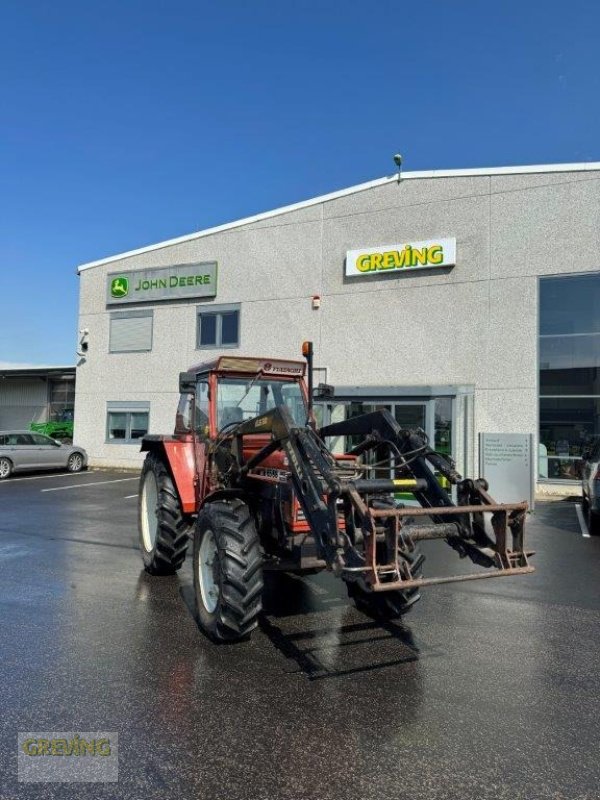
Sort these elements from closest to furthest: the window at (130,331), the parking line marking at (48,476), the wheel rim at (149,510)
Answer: the wheel rim at (149,510), the parking line marking at (48,476), the window at (130,331)

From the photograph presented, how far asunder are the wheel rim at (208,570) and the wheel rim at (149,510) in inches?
96.7

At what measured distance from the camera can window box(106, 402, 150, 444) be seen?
2030cm

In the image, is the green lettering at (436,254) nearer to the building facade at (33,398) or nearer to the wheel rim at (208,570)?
the wheel rim at (208,570)

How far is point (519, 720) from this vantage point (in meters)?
3.55

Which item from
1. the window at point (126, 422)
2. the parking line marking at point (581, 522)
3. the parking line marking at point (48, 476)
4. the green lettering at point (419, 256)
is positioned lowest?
the parking line marking at point (48, 476)

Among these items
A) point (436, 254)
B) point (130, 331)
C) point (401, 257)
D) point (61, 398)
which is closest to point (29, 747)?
point (436, 254)

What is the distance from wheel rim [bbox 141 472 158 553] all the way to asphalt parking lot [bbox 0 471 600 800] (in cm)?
57

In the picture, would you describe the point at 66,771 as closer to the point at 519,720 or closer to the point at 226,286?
the point at 519,720

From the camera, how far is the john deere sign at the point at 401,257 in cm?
1575

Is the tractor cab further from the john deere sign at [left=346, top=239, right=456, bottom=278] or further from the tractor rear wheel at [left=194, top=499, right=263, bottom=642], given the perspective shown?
the john deere sign at [left=346, top=239, right=456, bottom=278]

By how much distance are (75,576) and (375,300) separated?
1205 centimetres

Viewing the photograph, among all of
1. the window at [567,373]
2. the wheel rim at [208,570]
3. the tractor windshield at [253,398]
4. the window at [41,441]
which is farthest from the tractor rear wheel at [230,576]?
the window at [41,441]

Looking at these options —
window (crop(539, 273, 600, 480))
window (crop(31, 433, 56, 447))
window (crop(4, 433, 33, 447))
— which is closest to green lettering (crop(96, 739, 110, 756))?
window (crop(539, 273, 600, 480))

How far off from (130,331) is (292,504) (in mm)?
17265
